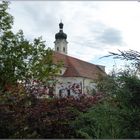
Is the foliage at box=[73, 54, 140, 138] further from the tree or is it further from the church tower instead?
the church tower

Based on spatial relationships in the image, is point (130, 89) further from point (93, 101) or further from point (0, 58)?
→ point (0, 58)

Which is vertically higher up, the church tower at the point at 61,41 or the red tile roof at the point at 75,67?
the church tower at the point at 61,41

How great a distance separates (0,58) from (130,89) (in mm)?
18899

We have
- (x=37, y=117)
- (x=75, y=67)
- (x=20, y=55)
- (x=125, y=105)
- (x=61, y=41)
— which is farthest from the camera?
(x=61, y=41)

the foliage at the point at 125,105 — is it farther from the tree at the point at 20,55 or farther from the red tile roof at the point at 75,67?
the red tile roof at the point at 75,67

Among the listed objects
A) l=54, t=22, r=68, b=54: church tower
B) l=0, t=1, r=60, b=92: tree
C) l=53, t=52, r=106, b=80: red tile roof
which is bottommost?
l=0, t=1, r=60, b=92: tree

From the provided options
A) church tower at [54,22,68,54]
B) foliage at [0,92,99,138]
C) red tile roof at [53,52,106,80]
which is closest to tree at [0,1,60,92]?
foliage at [0,92,99,138]

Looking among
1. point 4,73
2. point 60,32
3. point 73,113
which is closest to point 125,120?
point 73,113

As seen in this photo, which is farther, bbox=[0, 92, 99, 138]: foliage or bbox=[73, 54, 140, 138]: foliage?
bbox=[0, 92, 99, 138]: foliage

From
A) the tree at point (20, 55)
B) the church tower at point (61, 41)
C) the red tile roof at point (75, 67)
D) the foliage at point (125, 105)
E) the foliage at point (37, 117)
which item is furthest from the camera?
the church tower at point (61, 41)

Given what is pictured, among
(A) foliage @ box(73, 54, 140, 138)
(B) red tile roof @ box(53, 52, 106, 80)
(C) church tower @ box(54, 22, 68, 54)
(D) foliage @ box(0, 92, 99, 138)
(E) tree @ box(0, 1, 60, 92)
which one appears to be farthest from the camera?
(C) church tower @ box(54, 22, 68, 54)

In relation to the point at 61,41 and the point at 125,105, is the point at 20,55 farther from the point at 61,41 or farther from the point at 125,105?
the point at 61,41

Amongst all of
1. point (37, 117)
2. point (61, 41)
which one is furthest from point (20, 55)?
point (61, 41)

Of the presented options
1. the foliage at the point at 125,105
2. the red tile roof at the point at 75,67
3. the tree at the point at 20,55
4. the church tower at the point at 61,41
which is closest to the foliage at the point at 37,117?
the foliage at the point at 125,105
